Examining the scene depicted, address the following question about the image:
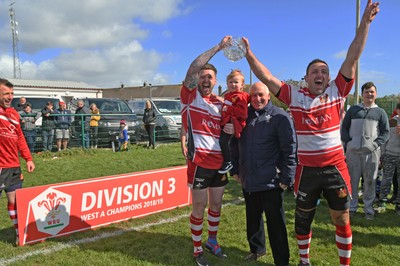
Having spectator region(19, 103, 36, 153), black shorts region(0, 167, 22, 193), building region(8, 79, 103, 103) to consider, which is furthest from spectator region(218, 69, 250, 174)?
building region(8, 79, 103, 103)

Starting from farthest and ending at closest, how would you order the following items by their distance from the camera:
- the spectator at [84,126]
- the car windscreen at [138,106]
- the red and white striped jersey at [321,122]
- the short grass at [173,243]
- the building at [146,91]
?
the building at [146,91], the car windscreen at [138,106], the spectator at [84,126], the short grass at [173,243], the red and white striped jersey at [321,122]

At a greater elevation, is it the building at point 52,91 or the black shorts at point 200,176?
the building at point 52,91

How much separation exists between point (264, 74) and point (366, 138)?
2657mm

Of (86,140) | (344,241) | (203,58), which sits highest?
(203,58)

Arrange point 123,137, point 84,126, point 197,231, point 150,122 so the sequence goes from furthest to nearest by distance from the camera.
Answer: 1. point 150,122
2. point 123,137
3. point 84,126
4. point 197,231

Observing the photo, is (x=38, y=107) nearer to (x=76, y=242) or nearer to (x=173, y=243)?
(x=76, y=242)

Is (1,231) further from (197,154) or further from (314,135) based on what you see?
(314,135)

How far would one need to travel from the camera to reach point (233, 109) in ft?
11.3

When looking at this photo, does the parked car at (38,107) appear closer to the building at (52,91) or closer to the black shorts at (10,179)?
the black shorts at (10,179)

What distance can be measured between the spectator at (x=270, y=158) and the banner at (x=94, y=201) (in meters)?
2.23

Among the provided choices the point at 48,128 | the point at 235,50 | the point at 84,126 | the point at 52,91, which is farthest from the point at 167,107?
the point at 52,91

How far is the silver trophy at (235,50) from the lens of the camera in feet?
10.7

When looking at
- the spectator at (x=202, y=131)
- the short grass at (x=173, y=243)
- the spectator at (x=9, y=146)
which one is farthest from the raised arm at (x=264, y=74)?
the spectator at (x=9, y=146)

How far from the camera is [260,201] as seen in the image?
3.63 meters
